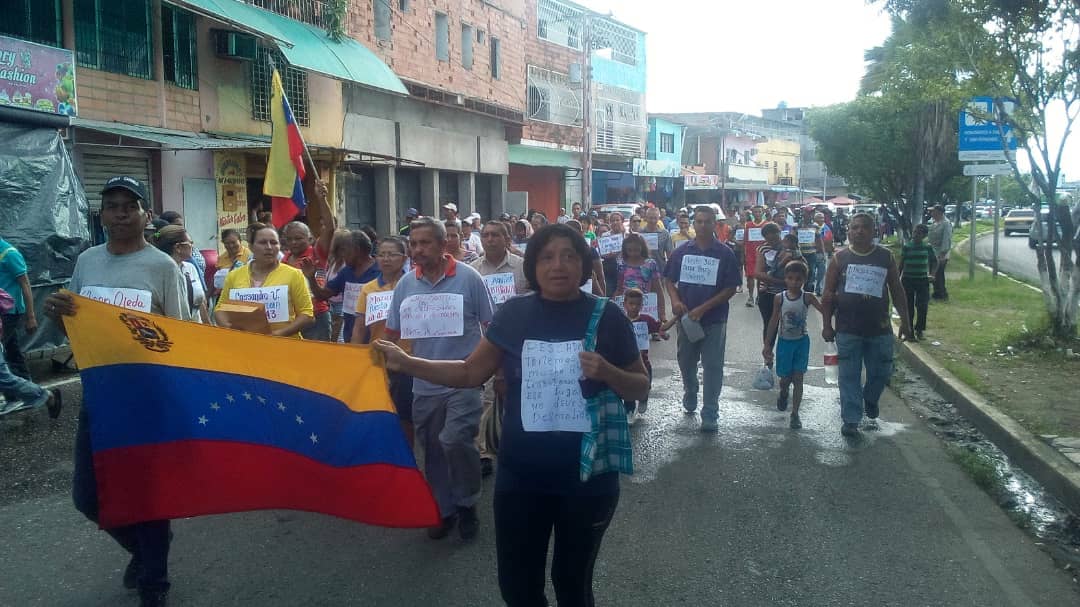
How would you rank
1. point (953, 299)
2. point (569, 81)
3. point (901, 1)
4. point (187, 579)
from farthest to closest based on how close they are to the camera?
point (569, 81) < point (953, 299) < point (901, 1) < point (187, 579)

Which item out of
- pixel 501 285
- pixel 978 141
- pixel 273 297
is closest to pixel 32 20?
pixel 273 297

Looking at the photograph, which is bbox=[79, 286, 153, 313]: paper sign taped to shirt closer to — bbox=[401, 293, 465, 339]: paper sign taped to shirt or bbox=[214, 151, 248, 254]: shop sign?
bbox=[401, 293, 465, 339]: paper sign taped to shirt

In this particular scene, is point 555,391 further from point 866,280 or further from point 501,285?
point 866,280

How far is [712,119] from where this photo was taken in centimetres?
6531

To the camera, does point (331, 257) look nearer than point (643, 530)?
No

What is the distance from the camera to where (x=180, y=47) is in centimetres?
1694

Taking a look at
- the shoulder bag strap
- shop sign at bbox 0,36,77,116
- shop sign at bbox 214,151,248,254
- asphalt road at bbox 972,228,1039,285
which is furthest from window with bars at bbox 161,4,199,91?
asphalt road at bbox 972,228,1039,285

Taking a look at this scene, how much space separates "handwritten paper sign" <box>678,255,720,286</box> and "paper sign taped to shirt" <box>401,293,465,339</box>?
310cm

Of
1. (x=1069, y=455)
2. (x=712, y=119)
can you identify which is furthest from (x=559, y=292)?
(x=712, y=119)

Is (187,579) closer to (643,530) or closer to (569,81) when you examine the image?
(643,530)

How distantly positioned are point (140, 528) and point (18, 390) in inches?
178

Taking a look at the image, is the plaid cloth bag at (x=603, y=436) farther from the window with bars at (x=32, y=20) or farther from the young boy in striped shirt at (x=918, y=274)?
the window with bars at (x=32, y=20)

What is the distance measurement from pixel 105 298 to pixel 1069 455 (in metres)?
6.40

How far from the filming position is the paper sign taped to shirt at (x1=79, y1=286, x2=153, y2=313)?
166 inches
